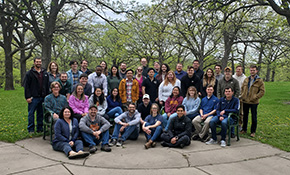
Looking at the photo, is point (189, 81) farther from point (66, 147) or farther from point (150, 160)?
point (66, 147)

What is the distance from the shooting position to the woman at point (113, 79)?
734cm

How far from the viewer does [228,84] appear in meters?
6.62

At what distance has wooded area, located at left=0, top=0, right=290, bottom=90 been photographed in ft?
32.9

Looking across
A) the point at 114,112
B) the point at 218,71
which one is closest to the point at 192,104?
the point at 218,71

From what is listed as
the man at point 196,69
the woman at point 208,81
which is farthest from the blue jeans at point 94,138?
the man at point 196,69

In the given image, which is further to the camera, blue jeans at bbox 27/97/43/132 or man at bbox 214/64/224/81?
man at bbox 214/64/224/81

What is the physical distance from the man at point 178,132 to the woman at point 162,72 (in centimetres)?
207

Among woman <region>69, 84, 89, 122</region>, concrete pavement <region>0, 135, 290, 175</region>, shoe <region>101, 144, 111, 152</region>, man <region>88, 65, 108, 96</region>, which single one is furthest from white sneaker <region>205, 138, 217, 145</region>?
man <region>88, 65, 108, 96</region>

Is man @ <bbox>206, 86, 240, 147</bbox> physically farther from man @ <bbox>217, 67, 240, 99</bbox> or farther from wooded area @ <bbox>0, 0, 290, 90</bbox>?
wooded area @ <bbox>0, 0, 290, 90</bbox>

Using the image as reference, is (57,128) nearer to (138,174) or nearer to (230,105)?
(138,174)

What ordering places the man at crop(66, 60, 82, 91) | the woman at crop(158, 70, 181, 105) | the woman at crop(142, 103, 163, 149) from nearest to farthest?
the woman at crop(142, 103, 163, 149), the man at crop(66, 60, 82, 91), the woman at crop(158, 70, 181, 105)

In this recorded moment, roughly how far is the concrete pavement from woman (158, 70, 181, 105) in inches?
71.6

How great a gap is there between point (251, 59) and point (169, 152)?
38.6 m

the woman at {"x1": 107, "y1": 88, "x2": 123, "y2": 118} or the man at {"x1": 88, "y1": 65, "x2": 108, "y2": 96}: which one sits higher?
the man at {"x1": 88, "y1": 65, "x2": 108, "y2": 96}
